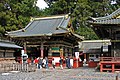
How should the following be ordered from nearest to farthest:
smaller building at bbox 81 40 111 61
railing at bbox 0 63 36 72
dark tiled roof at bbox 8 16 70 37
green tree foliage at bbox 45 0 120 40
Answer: railing at bbox 0 63 36 72
dark tiled roof at bbox 8 16 70 37
smaller building at bbox 81 40 111 61
green tree foliage at bbox 45 0 120 40

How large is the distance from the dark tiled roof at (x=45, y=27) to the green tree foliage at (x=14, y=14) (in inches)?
217

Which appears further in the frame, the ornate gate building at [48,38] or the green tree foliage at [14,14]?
the green tree foliage at [14,14]

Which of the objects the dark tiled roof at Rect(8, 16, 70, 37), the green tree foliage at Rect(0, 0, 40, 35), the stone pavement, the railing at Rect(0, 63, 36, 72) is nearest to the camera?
the stone pavement

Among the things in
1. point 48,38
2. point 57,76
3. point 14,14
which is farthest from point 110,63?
point 14,14

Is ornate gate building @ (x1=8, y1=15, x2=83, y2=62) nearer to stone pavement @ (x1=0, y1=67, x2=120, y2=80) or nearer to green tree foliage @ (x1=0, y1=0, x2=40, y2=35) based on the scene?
green tree foliage @ (x1=0, y1=0, x2=40, y2=35)

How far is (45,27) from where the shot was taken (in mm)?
36594

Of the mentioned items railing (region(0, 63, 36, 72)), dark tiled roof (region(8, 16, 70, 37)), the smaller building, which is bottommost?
railing (region(0, 63, 36, 72))

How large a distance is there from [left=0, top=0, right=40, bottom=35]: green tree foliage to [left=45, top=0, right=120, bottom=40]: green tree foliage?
9279 millimetres

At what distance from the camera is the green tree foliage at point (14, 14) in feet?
146

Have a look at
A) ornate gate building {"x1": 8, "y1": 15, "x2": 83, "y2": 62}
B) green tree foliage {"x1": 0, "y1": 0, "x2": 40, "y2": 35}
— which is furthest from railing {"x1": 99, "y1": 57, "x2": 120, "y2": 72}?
green tree foliage {"x1": 0, "y1": 0, "x2": 40, "y2": 35}

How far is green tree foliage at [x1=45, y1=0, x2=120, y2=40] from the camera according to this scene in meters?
52.5

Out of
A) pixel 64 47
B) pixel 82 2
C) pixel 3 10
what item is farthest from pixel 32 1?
pixel 64 47

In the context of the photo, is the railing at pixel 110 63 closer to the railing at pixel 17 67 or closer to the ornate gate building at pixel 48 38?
the railing at pixel 17 67

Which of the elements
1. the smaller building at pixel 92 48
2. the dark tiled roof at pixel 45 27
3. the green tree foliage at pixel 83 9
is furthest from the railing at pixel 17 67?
the green tree foliage at pixel 83 9
